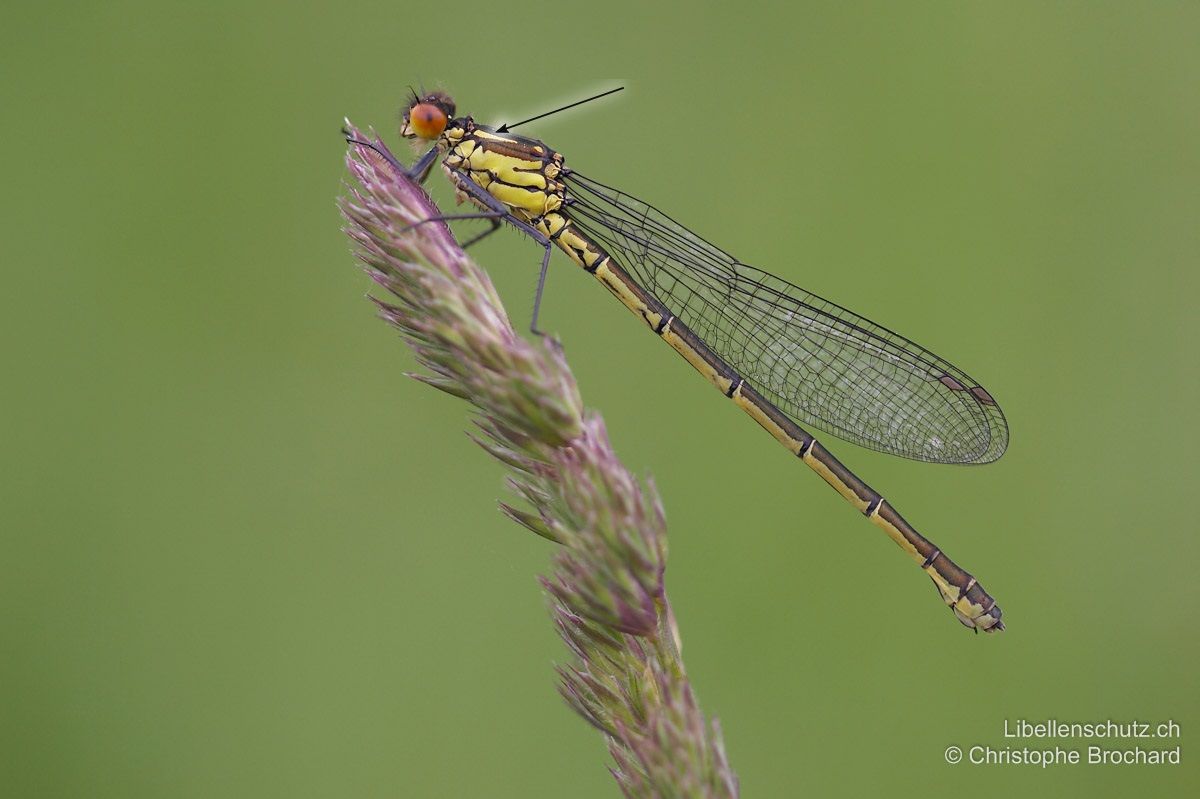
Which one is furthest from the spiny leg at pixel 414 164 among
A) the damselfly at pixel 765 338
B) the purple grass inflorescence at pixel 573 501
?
the purple grass inflorescence at pixel 573 501

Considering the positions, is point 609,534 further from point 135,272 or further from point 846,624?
point 135,272

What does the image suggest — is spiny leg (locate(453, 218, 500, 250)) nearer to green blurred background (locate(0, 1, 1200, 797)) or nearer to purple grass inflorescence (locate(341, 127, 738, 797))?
green blurred background (locate(0, 1, 1200, 797))

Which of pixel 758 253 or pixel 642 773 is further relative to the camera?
pixel 758 253

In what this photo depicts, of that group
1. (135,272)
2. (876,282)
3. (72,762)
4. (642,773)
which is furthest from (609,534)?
(135,272)

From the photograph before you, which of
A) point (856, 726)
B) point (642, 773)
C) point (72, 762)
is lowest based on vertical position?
point (72, 762)

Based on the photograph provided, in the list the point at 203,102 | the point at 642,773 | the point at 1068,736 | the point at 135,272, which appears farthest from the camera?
the point at 203,102

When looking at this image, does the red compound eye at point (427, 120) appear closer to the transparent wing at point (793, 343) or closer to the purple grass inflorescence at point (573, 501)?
the transparent wing at point (793, 343)

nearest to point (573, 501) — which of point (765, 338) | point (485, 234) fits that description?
point (485, 234)

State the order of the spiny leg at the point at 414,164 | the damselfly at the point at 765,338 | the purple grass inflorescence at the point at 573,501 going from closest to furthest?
the purple grass inflorescence at the point at 573,501 < the spiny leg at the point at 414,164 < the damselfly at the point at 765,338
